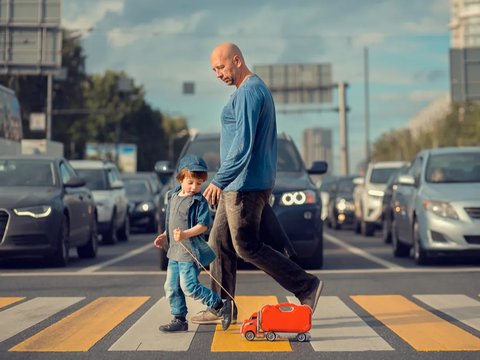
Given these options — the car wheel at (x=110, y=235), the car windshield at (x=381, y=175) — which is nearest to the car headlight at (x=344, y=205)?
the car windshield at (x=381, y=175)

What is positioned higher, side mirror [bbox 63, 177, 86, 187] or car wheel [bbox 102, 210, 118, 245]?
side mirror [bbox 63, 177, 86, 187]

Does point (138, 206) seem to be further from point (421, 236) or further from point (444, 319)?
point (444, 319)

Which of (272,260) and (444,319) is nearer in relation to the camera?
(272,260)

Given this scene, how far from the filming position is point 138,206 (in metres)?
29.4

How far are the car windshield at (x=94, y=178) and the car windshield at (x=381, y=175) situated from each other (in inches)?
272

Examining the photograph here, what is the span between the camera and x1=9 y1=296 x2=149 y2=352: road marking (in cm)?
693

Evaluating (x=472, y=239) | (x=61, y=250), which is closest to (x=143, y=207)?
(x=61, y=250)

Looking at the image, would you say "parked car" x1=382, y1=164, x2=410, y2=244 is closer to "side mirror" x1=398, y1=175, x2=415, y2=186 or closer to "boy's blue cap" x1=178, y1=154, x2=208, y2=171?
"side mirror" x1=398, y1=175, x2=415, y2=186

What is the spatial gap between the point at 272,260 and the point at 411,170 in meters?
9.74

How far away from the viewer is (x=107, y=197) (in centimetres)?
2309

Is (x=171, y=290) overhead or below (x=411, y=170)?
below

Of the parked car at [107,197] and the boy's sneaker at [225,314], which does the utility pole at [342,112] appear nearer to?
the parked car at [107,197]

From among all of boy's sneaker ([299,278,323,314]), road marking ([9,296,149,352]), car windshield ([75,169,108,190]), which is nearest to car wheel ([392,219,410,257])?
road marking ([9,296,149,352])

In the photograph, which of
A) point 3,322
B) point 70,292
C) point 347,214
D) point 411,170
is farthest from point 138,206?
point 3,322
